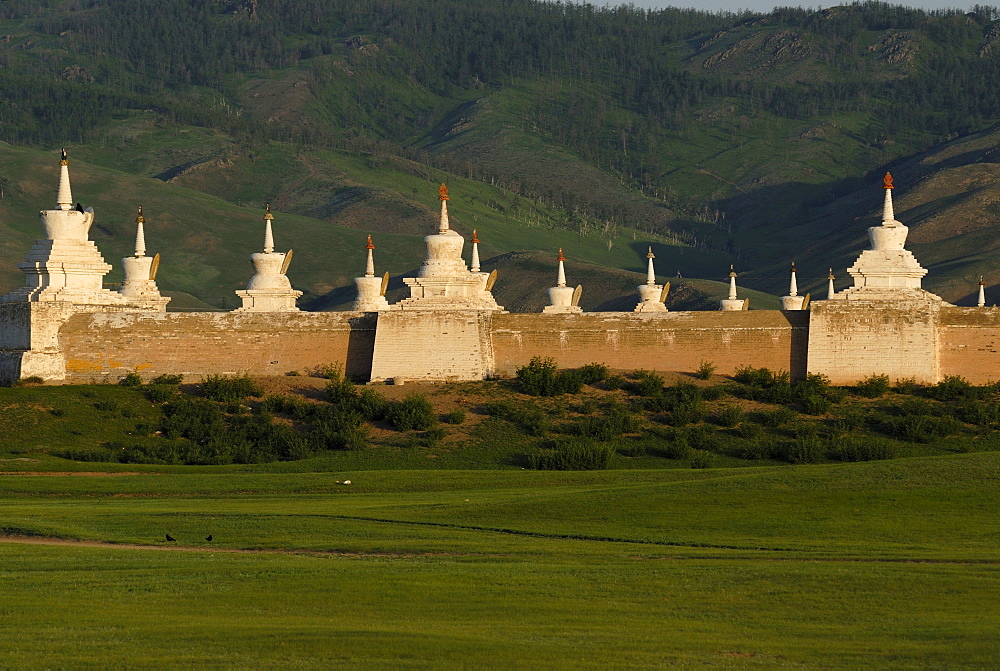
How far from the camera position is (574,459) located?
127 ft

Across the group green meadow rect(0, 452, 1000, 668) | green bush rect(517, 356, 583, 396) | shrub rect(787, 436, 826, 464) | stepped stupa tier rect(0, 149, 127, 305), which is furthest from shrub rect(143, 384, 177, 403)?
shrub rect(787, 436, 826, 464)

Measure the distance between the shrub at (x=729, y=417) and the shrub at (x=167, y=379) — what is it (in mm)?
16716

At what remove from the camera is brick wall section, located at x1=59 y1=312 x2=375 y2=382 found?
48.7 m

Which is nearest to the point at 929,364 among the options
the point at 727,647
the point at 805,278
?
the point at 727,647

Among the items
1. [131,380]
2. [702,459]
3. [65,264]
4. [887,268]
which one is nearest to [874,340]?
[887,268]

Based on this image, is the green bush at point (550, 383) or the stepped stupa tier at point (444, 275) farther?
the stepped stupa tier at point (444, 275)

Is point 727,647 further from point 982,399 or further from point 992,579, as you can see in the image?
point 982,399

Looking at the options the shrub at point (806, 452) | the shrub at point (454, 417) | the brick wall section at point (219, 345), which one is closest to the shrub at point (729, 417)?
the shrub at point (806, 452)

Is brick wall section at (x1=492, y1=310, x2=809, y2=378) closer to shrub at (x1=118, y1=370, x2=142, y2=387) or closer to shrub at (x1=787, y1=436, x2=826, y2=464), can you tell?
shrub at (x1=787, y1=436, x2=826, y2=464)

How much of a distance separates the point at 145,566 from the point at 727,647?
28.0 ft

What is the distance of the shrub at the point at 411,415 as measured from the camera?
43.4m

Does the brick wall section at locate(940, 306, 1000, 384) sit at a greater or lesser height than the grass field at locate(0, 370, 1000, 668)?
greater

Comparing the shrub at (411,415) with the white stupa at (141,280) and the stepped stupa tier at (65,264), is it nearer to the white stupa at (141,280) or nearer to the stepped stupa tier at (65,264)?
the stepped stupa tier at (65,264)

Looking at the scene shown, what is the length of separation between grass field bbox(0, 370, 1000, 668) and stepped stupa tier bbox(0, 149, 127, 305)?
9.83 metres
